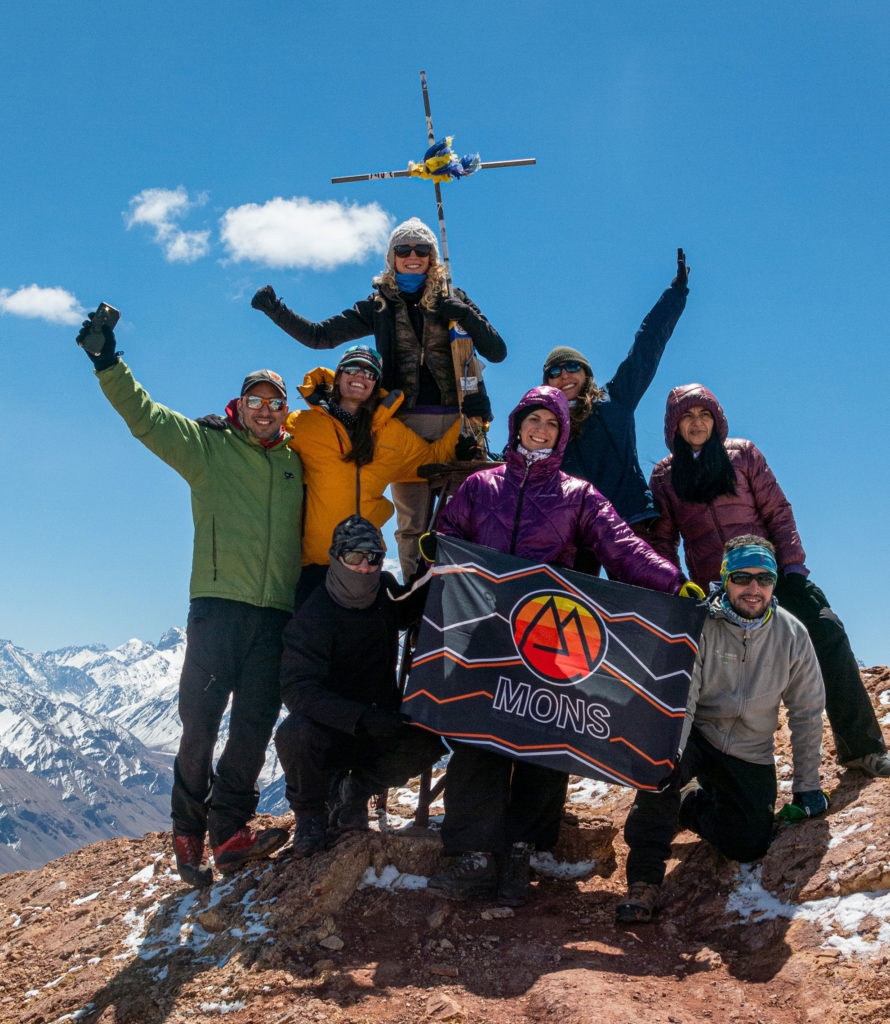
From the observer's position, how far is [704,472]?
7.41 m

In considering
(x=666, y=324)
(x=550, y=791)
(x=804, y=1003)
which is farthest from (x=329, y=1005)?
(x=666, y=324)

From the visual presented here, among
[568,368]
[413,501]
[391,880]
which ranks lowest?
[391,880]

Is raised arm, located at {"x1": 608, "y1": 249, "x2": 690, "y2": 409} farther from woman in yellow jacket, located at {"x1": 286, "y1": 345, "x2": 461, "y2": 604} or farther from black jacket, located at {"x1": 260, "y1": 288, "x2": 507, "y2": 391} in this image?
woman in yellow jacket, located at {"x1": 286, "y1": 345, "x2": 461, "y2": 604}

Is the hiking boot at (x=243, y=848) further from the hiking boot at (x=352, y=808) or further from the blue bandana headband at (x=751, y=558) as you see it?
the blue bandana headband at (x=751, y=558)

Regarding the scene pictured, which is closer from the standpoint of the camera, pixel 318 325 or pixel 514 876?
pixel 514 876

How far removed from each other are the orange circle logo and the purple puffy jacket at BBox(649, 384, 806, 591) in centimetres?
149

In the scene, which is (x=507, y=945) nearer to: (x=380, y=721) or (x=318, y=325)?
(x=380, y=721)

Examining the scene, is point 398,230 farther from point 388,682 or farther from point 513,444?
point 388,682

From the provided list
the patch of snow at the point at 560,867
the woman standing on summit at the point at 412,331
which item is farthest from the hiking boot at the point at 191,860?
the woman standing on summit at the point at 412,331

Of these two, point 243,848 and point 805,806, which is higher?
point 805,806

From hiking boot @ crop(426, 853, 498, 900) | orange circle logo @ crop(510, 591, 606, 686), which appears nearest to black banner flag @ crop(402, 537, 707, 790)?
orange circle logo @ crop(510, 591, 606, 686)

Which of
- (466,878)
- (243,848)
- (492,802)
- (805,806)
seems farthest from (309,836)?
(805,806)

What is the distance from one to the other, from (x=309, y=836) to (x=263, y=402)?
3.81m

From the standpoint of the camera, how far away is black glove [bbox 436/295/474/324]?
8.20 meters
